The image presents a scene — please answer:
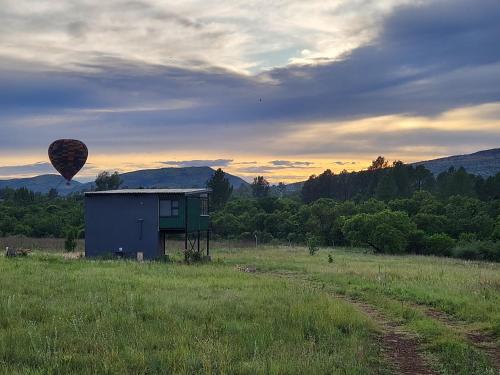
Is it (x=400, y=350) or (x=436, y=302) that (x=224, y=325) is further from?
(x=436, y=302)

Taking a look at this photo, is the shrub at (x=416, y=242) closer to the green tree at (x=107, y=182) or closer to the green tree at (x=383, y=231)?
the green tree at (x=383, y=231)

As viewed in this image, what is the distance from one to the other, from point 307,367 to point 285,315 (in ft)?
13.7

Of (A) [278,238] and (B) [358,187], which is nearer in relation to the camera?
(A) [278,238]

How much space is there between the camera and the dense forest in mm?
61250

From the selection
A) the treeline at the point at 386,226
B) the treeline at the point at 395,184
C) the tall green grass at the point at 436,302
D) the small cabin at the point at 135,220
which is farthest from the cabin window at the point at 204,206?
the treeline at the point at 395,184

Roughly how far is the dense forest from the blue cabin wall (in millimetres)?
14424

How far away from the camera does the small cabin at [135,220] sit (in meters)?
35.1

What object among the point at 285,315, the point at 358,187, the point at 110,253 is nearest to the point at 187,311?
the point at 285,315

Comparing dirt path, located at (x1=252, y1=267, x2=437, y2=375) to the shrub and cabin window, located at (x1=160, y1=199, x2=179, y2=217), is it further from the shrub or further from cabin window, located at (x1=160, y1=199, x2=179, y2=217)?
the shrub

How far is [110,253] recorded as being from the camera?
115 ft

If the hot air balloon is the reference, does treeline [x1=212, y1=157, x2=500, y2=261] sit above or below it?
below

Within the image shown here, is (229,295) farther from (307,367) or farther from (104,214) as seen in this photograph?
(104,214)

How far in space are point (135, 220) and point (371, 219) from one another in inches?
1312

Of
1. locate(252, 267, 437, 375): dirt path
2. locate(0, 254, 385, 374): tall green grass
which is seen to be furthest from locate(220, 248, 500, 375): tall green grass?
locate(0, 254, 385, 374): tall green grass
